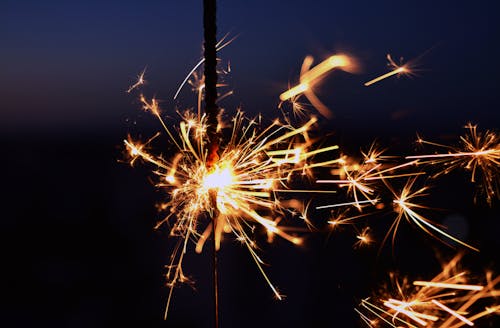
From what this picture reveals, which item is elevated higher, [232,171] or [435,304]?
[232,171]

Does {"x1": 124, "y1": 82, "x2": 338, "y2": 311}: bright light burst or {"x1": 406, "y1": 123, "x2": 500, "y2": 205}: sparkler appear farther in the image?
{"x1": 406, "y1": 123, "x2": 500, "y2": 205}: sparkler

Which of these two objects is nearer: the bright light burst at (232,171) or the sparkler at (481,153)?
the bright light burst at (232,171)

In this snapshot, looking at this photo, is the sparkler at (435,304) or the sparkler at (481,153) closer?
the sparkler at (435,304)

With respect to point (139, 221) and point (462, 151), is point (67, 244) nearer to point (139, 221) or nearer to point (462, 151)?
point (139, 221)

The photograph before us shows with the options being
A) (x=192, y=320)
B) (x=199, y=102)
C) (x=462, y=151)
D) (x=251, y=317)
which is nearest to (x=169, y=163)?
(x=199, y=102)

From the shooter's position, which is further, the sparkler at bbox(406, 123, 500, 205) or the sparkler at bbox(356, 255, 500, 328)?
the sparkler at bbox(406, 123, 500, 205)

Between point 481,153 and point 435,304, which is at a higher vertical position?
point 481,153

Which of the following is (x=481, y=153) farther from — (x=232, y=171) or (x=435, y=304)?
(x=232, y=171)

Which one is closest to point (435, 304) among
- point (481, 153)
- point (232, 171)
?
point (481, 153)
